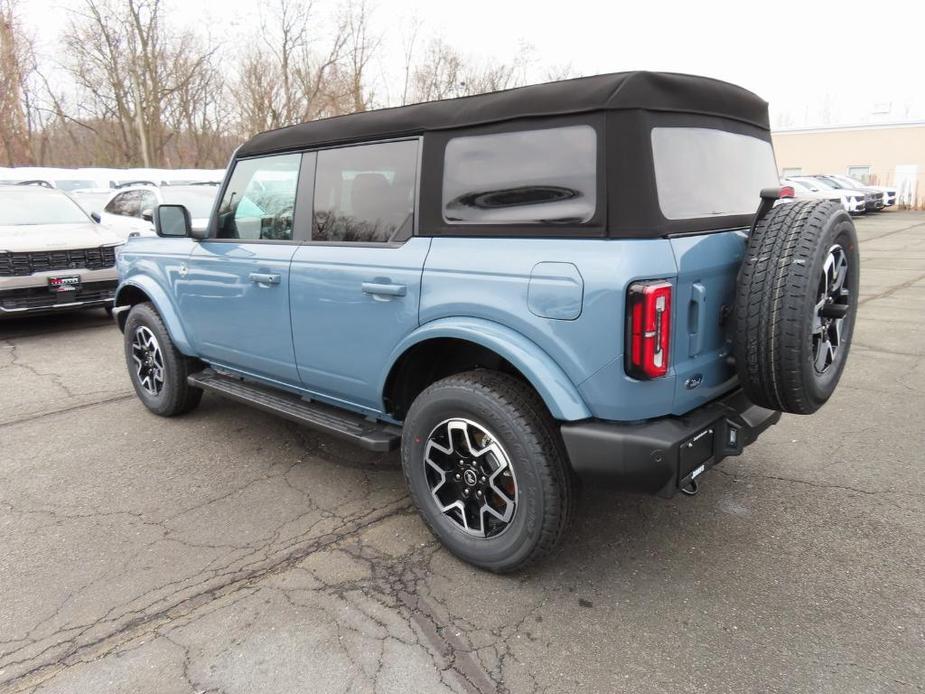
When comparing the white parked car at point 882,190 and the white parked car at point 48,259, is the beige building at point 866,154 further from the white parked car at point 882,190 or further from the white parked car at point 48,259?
the white parked car at point 48,259

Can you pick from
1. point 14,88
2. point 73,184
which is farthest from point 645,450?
point 14,88

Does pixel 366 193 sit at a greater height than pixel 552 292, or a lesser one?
greater

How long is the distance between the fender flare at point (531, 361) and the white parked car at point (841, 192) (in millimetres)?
22478

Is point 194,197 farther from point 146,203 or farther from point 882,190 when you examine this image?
point 882,190

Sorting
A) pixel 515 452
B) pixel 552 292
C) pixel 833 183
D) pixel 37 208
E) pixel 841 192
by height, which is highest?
pixel 833 183

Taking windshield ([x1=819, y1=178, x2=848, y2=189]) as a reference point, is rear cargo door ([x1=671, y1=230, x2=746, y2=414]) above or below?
below

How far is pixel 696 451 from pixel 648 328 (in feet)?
1.88

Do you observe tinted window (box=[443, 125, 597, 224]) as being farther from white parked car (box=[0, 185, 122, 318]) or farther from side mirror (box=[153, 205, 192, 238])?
white parked car (box=[0, 185, 122, 318])

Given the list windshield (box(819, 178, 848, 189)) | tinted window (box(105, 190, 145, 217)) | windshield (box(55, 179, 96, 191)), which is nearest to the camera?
tinted window (box(105, 190, 145, 217))

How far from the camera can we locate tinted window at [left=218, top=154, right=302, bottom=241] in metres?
3.59

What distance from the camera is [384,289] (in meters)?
2.89

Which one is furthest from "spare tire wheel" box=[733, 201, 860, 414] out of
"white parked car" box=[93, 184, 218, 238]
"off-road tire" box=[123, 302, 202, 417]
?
"white parked car" box=[93, 184, 218, 238]

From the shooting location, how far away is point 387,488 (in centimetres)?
361

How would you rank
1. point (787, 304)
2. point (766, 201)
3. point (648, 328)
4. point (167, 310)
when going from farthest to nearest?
point (167, 310), point (766, 201), point (787, 304), point (648, 328)
